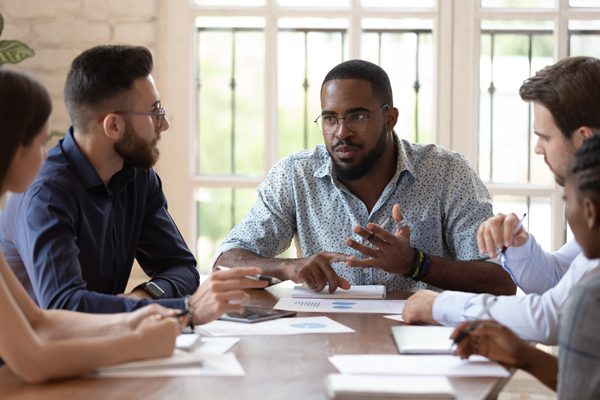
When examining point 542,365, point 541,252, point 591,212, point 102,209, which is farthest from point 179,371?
point 541,252

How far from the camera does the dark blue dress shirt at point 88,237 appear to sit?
2285 mm


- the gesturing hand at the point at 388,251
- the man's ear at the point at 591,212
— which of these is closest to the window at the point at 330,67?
the gesturing hand at the point at 388,251

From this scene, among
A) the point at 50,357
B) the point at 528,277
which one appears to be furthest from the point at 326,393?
the point at 528,277

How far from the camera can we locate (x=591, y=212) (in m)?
1.62

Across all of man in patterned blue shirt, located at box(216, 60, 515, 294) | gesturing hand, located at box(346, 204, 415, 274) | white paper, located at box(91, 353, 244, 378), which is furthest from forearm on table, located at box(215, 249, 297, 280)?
white paper, located at box(91, 353, 244, 378)

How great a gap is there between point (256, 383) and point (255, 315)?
603mm

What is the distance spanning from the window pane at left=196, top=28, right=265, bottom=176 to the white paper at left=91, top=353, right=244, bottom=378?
2476mm

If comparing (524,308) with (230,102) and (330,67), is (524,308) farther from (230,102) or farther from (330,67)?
(230,102)

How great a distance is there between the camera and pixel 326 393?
5.40 ft

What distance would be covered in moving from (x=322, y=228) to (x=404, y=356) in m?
1.21

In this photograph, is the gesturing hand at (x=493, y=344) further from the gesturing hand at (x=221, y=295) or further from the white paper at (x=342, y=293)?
the white paper at (x=342, y=293)

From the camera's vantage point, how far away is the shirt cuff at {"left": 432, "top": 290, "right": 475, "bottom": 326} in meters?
2.15

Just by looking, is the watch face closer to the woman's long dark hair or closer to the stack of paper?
the woman's long dark hair

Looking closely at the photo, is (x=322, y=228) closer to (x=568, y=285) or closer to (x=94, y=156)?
(x=94, y=156)
